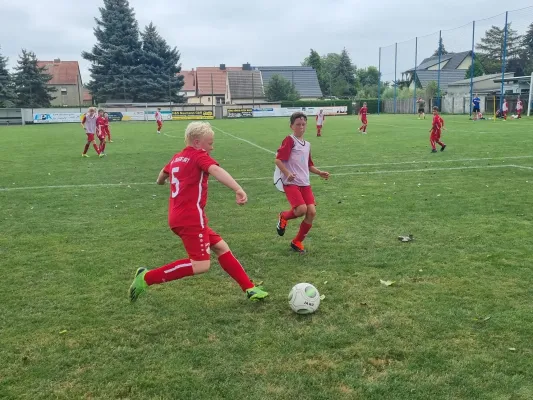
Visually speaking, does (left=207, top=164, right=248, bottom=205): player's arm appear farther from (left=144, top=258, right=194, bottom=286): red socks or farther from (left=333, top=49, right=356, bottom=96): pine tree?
(left=333, top=49, right=356, bottom=96): pine tree

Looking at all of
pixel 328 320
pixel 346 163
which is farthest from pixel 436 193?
pixel 328 320

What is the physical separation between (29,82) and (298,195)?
61549mm

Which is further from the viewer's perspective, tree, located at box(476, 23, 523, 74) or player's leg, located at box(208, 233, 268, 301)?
tree, located at box(476, 23, 523, 74)

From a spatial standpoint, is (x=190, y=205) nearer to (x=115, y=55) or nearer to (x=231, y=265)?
(x=231, y=265)

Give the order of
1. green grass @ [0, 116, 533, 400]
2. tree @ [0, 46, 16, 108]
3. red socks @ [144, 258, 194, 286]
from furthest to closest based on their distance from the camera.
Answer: tree @ [0, 46, 16, 108], red socks @ [144, 258, 194, 286], green grass @ [0, 116, 533, 400]

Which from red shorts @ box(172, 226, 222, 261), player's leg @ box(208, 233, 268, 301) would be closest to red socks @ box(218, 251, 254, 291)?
player's leg @ box(208, 233, 268, 301)

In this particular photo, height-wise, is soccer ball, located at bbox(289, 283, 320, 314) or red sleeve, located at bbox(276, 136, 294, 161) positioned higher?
red sleeve, located at bbox(276, 136, 294, 161)

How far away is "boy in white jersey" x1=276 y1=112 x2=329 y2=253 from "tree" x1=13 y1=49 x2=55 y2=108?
61078mm

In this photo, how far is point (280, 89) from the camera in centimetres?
6819

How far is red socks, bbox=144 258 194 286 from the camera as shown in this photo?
4.57 meters

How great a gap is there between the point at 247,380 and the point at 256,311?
119 centimetres

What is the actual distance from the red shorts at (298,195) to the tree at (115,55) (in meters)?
58.5

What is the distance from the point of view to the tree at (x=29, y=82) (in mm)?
59188

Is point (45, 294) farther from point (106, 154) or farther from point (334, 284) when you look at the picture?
point (106, 154)
